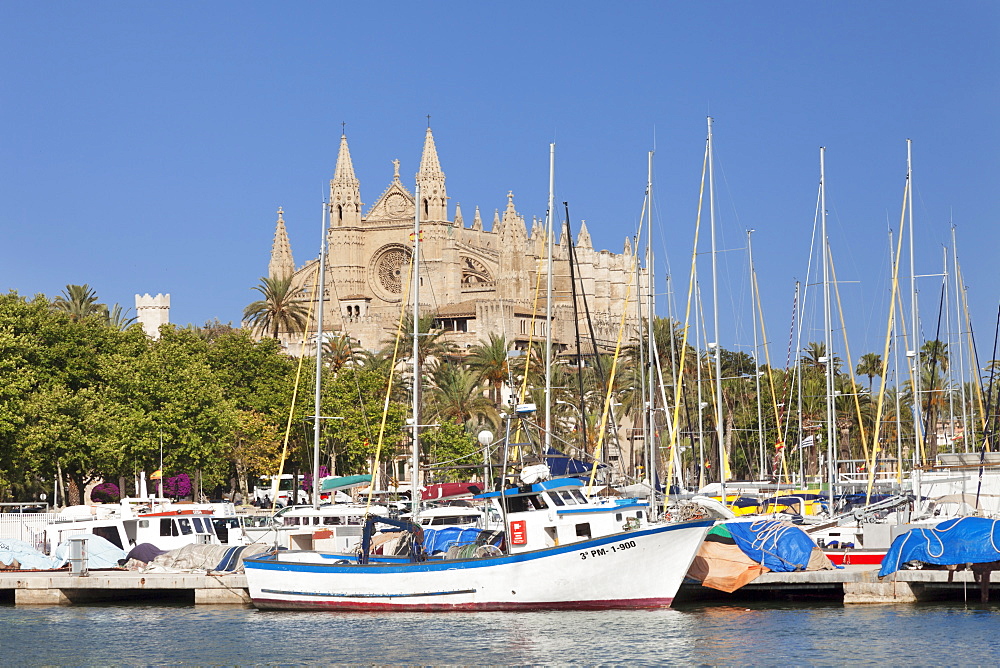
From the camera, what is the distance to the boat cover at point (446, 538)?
37031mm

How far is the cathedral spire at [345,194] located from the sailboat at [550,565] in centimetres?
10798

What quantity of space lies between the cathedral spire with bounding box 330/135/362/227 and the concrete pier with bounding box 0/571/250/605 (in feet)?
337

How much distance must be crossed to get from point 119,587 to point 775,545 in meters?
16.1

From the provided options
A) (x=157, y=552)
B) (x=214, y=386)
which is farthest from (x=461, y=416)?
(x=157, y=552)

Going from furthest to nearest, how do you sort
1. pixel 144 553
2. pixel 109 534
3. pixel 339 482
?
pixel 339 482 < pixel 109 534 < pixel 144 553

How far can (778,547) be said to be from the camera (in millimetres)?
32969

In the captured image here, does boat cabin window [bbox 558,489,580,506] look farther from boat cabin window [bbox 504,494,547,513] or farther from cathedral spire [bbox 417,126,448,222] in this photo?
cathedral spire [bbox 417,126,448,222]

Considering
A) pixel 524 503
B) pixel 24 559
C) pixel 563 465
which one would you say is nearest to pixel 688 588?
pixel 563 465

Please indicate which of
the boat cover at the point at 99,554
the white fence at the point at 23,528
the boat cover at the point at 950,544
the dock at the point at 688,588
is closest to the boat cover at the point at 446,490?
the white fence at the point at 23,528

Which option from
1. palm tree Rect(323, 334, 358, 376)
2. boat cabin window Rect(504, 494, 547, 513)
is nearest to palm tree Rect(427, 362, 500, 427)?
palm tree Rect(323, 334, 358, 376)

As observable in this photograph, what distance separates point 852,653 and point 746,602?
7117mm

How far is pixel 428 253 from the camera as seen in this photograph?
134000 mm

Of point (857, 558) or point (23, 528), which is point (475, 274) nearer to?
point (23, 528)

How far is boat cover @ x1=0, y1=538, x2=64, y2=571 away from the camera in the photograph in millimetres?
39094
